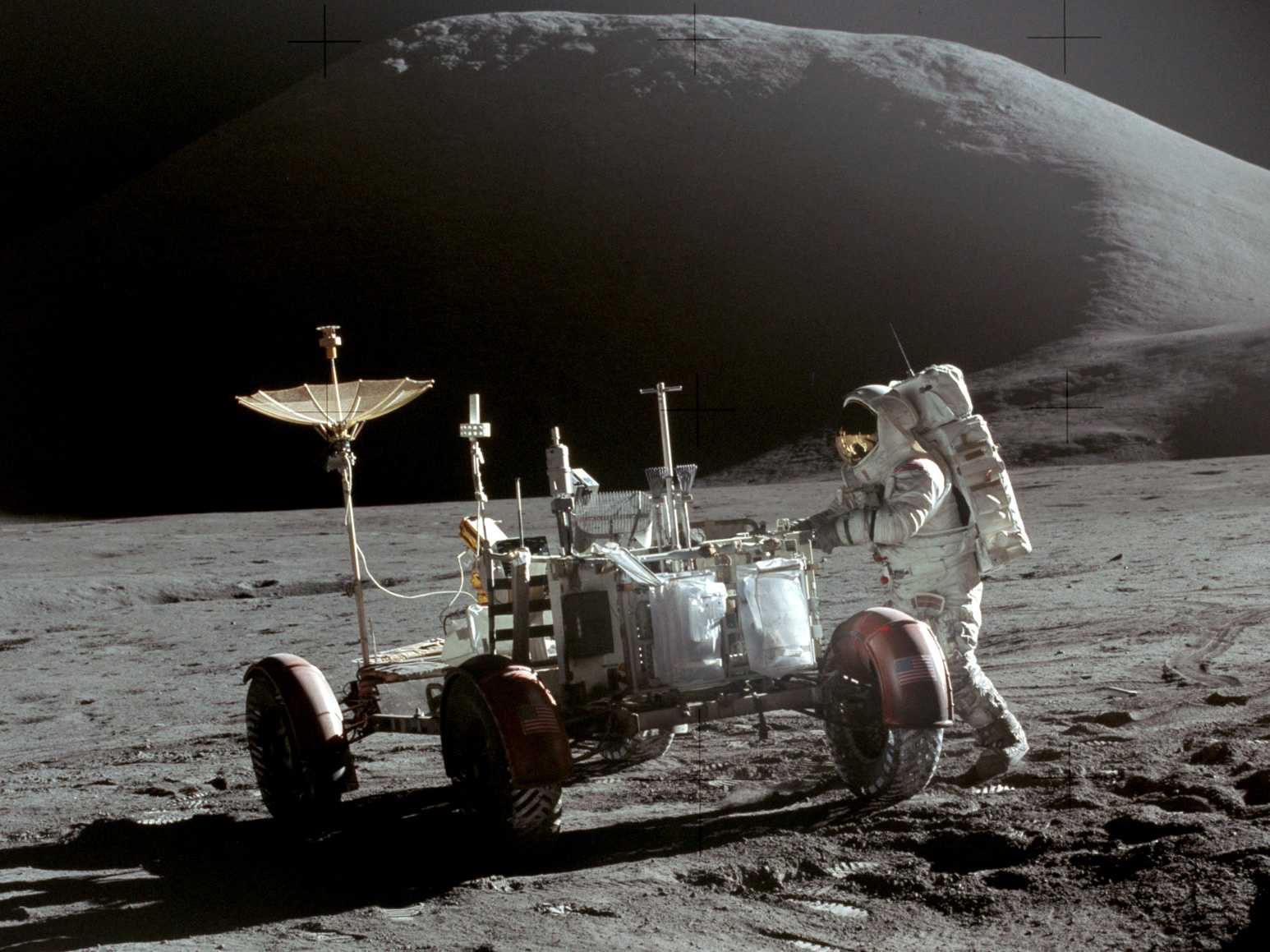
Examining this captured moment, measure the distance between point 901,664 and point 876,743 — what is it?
0.42 m

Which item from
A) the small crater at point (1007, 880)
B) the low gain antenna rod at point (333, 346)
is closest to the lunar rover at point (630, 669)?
the small crater at point (1007, 880)

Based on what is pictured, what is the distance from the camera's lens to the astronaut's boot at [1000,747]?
4.58 m

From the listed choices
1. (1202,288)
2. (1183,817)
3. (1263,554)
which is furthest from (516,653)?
(1202,288)

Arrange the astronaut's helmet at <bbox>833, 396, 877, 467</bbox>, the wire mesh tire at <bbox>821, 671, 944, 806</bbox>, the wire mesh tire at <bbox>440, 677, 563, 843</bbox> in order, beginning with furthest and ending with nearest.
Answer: the astronaut's helmet at <bbox>833, 396, 877, 467</bbox>, the wire mesh tire at <bbox>821, 671, 944, 806</bbox>, the wire mesh tire at <bbox>440, 677, 563, 843</bbox>

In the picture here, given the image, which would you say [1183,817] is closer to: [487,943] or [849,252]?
[487,943]

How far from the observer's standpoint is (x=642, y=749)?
5355 millimetres

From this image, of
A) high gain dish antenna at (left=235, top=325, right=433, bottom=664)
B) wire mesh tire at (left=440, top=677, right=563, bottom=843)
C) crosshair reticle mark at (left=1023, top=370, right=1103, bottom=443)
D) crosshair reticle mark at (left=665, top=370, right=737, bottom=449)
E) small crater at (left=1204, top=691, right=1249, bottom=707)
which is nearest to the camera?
wire mesh tire at (left=440, top=677, right=563, bottom=843)

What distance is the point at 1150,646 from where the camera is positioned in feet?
22.5

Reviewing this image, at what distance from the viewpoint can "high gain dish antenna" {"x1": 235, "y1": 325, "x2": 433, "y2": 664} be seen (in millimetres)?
4949

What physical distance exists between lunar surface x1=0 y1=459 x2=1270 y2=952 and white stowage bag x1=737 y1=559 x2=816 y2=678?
1.71ft

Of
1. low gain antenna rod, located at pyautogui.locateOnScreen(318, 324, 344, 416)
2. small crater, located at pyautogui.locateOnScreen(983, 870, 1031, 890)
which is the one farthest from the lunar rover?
low gain antenna rod, located at pyautogui.locateOnScreen(318, 324, 344, 416)

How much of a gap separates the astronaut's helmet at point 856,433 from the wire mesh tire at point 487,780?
158 centimetres

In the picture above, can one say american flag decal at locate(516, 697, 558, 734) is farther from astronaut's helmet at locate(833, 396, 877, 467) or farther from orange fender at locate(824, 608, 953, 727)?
astronaut's helmet at locate(833, 396, 877, 467)

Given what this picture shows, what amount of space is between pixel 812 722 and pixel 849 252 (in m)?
36.1
